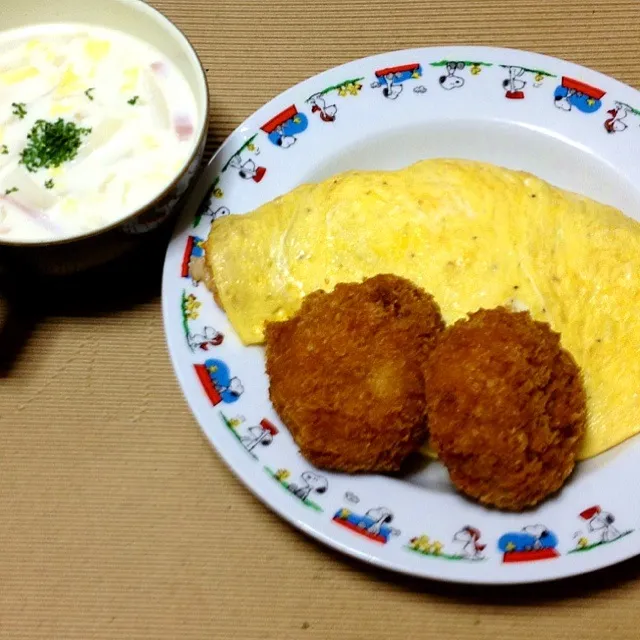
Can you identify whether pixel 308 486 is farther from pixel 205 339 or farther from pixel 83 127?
pixel 83 127

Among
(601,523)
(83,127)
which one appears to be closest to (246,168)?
(83,127)

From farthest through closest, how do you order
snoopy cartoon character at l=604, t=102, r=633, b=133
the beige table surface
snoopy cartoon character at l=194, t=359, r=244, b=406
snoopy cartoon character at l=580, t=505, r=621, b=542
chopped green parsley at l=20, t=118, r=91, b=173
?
snoopy cartoon character at l=604, t=102, r=633, b=133 → chopped green parsley at l=20, t=118, r=91, b=173 → snoopy cartoon character at l=194, t=359, r=244, b=406 → the beige table surface → snoopy cartoon character at l=580, t=505, r=621, b=542

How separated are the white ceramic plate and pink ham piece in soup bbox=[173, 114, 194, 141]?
0.46 feet

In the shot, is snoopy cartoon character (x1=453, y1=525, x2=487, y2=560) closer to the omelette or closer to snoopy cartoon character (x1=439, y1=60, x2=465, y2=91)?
the omelette

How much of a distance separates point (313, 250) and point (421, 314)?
1.21 ft

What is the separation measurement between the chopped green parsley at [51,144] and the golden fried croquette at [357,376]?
2.59ft

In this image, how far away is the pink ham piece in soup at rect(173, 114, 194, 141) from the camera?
6.69ft

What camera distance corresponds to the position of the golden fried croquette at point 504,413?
167 cm

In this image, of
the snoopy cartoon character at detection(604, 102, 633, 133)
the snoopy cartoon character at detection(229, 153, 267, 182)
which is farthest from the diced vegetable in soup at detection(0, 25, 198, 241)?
the snoopy cartoon character at detection(604, 102, 633, 133)

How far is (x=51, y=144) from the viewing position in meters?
2.01

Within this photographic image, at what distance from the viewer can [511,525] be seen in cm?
171

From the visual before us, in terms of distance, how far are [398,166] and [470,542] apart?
1168 mm

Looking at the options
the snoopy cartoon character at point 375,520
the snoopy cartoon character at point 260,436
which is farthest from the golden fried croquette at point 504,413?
the snoopy cartoon character at point 260,436

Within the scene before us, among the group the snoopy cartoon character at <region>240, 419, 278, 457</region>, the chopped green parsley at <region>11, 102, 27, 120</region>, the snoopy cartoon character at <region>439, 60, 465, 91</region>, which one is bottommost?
the snoopy cartoon character at <region>240, 419, 278, 457</region>
